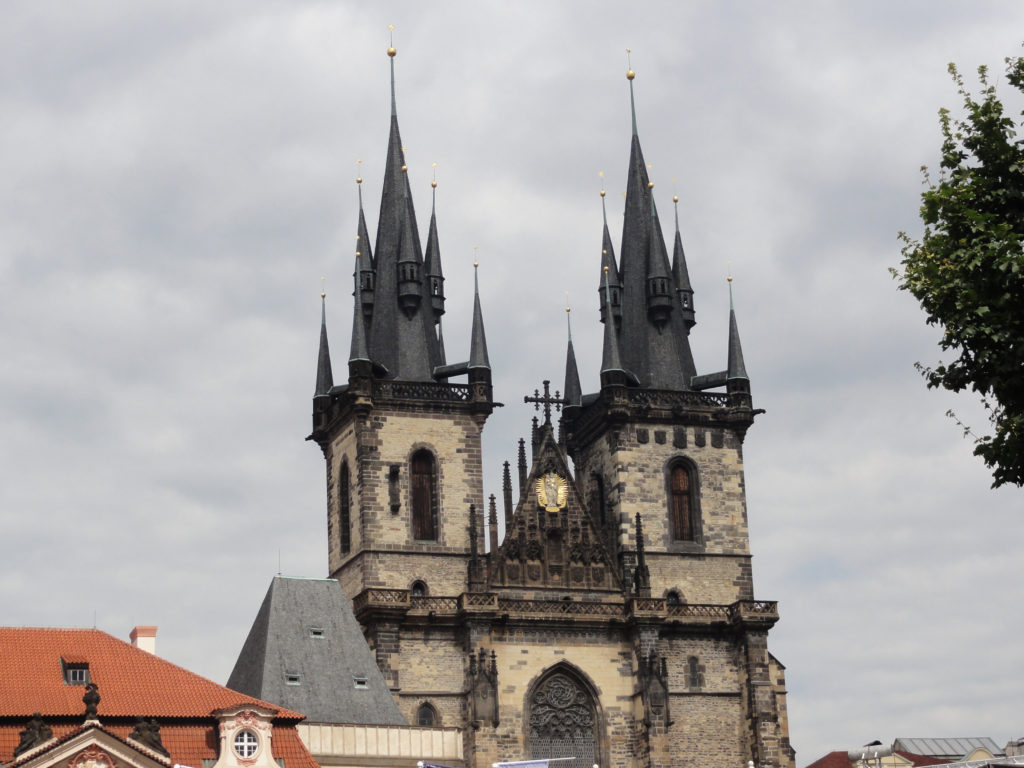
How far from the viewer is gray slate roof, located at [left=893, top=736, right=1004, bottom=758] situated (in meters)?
76.4

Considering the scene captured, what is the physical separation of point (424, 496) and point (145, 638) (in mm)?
14646

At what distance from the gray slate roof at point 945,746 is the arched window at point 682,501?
23.0 meters

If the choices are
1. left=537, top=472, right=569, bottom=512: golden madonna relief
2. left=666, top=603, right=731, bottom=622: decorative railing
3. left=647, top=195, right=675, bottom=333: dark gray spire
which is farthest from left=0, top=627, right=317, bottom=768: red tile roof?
left=647, top=195, right=675, bottom=333: dark gray spire

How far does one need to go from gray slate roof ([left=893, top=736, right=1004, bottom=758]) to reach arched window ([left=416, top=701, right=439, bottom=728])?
29435 mm

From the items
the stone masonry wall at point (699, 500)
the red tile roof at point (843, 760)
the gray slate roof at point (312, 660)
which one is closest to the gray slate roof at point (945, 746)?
the red tile roof at point (843, 760)

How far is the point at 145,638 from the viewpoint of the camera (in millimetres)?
42062

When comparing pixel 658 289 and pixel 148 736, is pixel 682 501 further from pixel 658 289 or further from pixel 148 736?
pixel 148 736

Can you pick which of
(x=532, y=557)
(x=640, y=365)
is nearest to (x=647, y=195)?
(x=640, y=365)

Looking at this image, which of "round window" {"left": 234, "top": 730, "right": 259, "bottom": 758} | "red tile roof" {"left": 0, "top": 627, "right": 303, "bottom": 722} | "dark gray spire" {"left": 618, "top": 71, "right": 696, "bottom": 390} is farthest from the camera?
"dark gray spire" {"left": 618, "top": 71, "right": 696, "bottom": 390}

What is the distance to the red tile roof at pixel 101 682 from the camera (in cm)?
3556

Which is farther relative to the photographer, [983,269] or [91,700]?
[91,700]

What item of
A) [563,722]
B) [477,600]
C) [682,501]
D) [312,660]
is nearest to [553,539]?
[477,600]

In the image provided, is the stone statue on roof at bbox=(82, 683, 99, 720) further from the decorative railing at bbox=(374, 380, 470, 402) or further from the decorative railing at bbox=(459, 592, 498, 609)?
the decorative railing at bbox=(374, 380, 470, 402)

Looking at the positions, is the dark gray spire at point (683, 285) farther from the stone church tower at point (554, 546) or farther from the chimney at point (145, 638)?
the chimney at point (145, 638)
